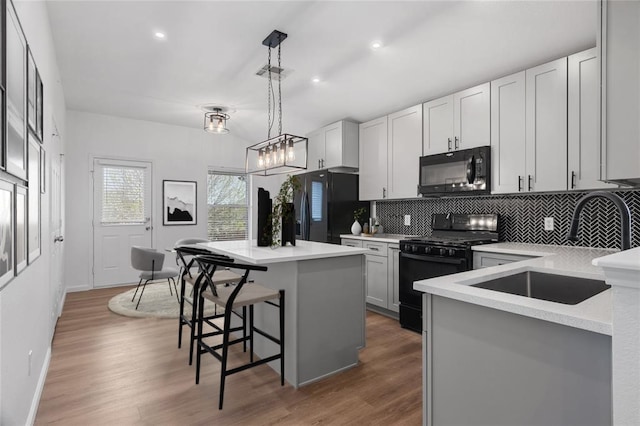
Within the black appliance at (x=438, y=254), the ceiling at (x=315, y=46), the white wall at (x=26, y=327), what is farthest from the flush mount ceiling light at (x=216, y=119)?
the black appliance at (x=438, y=254)

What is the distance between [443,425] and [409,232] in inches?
125

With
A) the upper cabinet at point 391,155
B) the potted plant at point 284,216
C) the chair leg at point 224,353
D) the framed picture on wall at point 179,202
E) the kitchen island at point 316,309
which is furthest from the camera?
the framed picture on wall at point 179,202

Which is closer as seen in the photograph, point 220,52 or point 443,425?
point 443,425

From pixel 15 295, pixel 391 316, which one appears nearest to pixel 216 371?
pixel 15 295

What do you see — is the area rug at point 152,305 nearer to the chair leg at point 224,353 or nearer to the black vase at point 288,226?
the black vase at point 288,226

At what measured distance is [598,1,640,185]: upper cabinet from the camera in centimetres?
175

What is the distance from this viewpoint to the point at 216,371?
101 inches

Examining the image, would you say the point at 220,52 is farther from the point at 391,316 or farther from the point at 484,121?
the point at 391,316

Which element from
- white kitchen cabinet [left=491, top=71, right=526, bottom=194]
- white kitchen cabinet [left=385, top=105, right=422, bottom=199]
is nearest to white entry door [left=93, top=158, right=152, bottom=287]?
white kitchen cabinet [left=385, top=105, right=422, bottom=199]

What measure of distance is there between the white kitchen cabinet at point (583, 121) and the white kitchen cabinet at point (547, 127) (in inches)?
1.7

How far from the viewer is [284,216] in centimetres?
292

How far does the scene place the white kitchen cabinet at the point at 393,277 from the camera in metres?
3.71

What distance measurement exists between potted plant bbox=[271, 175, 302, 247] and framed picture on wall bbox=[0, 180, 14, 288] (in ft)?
5.66

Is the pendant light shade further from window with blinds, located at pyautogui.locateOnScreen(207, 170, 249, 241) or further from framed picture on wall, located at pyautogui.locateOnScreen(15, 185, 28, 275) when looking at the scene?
framed picture on wall, located at pyautogui.locateOnScreen(15, 185, 28, 275)
